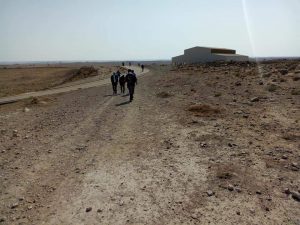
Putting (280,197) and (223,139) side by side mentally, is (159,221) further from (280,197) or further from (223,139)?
(223,139)

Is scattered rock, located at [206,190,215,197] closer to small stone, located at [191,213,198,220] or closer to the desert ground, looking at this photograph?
the desert ground

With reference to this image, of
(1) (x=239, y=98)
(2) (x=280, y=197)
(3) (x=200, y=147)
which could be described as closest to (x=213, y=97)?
(1) (x=239, y=98)

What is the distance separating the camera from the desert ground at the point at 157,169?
7512mm

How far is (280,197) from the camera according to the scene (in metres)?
7.97

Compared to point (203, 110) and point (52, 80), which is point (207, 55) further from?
point (203, 110)

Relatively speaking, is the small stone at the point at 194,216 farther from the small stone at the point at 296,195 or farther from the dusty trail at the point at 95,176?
the small stone at the point at 296,195

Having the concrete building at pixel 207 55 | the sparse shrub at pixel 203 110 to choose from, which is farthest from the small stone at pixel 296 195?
the concrete building at pixel 207 55

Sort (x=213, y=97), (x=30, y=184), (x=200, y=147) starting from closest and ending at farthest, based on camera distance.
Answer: (x=30, y=184)
(x=200, y=147)
(x=213, y=97)

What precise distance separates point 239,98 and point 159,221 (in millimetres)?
16575

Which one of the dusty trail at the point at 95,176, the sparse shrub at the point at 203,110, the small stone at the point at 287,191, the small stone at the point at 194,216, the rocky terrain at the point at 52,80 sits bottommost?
the rocky terrain at the point at 52,80

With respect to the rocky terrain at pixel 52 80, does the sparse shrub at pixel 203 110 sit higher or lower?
higher

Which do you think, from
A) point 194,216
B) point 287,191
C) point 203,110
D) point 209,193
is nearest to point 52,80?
point 203,110

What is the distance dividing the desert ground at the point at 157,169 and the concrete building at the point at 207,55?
8228 centimetres

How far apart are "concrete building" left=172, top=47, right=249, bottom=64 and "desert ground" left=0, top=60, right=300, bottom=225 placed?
82.3 m
